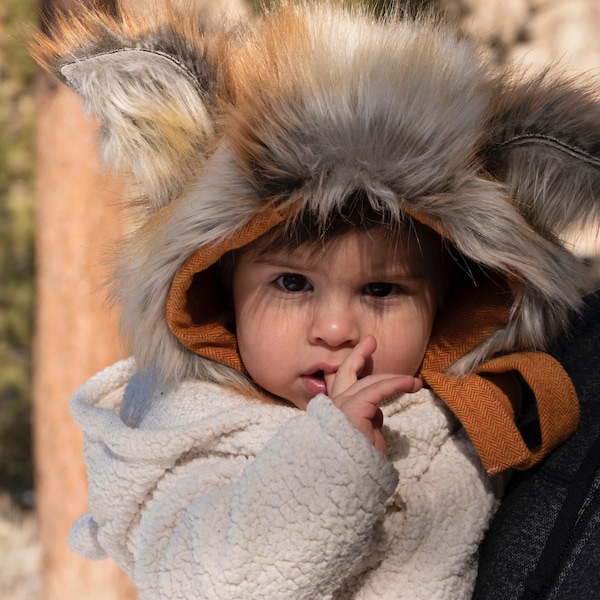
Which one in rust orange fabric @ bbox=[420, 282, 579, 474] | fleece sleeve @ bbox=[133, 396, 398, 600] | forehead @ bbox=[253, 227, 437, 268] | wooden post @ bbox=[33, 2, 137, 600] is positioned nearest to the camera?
fleece sleeve @ bbox=[133, 396, 398, 600]

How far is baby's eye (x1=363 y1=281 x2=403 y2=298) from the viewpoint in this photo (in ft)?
5.23

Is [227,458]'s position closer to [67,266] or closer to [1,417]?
[67,266]

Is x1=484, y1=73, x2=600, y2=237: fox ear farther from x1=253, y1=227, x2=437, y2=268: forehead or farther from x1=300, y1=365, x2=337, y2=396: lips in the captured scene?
x1=300, y1=365, x2=337, y2=396: lips

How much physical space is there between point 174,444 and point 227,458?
11cm

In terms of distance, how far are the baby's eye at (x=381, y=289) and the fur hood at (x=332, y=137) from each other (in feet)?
0.50

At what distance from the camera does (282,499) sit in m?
1.37

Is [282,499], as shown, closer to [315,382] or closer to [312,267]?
[315,382]

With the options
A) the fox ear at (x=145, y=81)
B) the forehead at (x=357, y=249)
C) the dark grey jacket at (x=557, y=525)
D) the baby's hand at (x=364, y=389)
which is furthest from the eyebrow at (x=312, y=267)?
the dark grey jacket at (x=557, y=525)

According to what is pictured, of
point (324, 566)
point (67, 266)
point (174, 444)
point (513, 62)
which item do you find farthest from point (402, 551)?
point (67, 266)

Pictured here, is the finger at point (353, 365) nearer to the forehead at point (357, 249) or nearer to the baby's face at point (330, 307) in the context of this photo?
the baby's face at point (330, 307)

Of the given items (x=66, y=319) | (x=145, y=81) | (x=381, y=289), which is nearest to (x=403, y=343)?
(x=381, y=289)

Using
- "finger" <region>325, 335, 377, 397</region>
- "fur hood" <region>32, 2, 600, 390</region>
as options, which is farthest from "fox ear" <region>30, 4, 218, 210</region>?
"finger" <region>325, 335, 377, 397</region>

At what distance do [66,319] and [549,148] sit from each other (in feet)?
11.4

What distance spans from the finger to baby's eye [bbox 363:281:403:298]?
109mm
